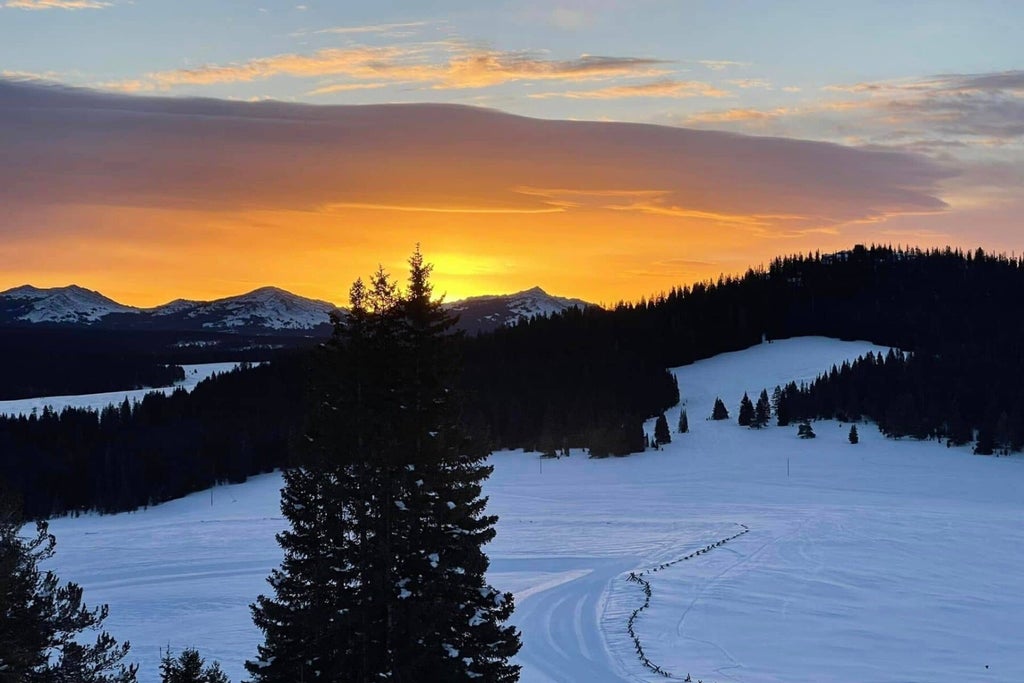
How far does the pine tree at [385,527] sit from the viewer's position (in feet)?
49.1

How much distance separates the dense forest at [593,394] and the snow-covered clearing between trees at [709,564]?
753 cm

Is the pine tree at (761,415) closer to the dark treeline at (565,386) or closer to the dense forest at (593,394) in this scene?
the dense forest at (593,394)

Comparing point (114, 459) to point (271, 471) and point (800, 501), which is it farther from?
point (800, 501)

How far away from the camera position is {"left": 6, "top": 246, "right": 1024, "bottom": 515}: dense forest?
101125 millimetres

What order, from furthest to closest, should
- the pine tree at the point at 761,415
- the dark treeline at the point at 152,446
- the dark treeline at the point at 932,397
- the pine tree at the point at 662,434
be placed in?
the pine tree at the point at 761,415
the pine tree at the point at 662,434
the dark treeline at the point at 152,446
the dark treeline at the point at 932,397

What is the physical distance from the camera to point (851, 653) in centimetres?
2980

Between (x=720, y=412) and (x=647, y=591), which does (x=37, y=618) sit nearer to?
(x=647, y=591)

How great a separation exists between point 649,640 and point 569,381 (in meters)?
92.8

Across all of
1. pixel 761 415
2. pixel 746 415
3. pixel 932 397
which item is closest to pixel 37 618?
pixel 761 415

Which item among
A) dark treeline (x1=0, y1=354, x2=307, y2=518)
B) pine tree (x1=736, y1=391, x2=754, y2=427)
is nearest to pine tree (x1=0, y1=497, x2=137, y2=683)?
dark treeline (x1=0, y1=354, x2=307, y2=518)

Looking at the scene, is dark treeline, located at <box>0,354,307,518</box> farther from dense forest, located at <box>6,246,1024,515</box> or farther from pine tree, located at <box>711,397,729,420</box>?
pine tree, located at <box>711,397,729,420</box>

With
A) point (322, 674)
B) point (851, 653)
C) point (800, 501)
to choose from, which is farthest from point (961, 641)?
point (800, 501)

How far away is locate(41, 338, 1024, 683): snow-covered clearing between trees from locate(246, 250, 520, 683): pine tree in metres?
12.4

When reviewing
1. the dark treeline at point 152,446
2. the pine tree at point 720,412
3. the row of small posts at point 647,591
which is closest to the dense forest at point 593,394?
the dark treeline at point 152,446
